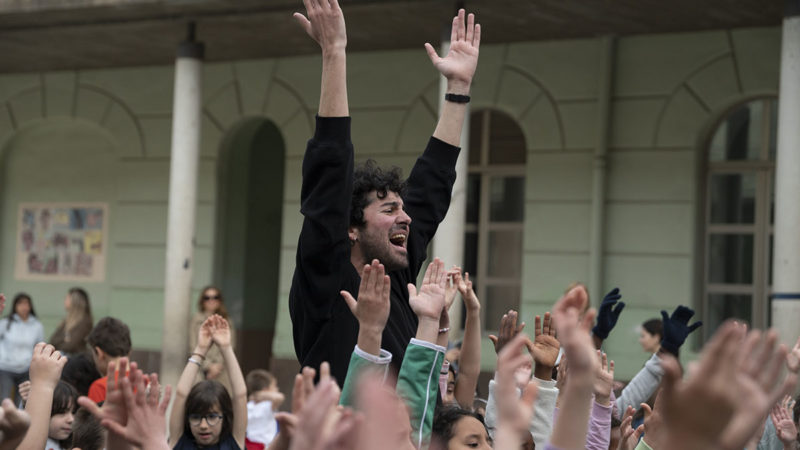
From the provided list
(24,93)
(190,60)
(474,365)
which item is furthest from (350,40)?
(474,365)

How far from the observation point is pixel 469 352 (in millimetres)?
4445

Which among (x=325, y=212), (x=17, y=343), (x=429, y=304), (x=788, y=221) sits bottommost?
(x=17, y=343)

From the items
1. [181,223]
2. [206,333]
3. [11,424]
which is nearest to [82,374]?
[206,333]

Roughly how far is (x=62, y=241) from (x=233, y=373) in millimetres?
10473

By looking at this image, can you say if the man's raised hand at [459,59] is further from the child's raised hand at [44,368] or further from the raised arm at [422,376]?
the child's raised hand at [44,368]

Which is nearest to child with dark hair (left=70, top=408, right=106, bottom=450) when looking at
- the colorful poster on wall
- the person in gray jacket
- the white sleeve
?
the white sleeve

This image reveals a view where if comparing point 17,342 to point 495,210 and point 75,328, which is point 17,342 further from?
point 495,210

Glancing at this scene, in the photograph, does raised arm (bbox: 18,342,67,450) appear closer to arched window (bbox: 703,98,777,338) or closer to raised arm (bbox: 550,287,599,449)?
raised arm (bbox: 550,287,599,449)

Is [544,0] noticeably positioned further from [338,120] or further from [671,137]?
[338,120]

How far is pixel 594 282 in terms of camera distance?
11711 millimetres

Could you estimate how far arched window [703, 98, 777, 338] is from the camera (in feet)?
37.6

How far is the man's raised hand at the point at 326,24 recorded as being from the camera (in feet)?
12.6

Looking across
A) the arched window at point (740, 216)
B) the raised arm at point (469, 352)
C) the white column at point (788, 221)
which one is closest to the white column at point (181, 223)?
the arched window at point (740, 216)

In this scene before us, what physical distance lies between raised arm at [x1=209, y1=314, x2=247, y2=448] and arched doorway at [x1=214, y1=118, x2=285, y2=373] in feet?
28.9
